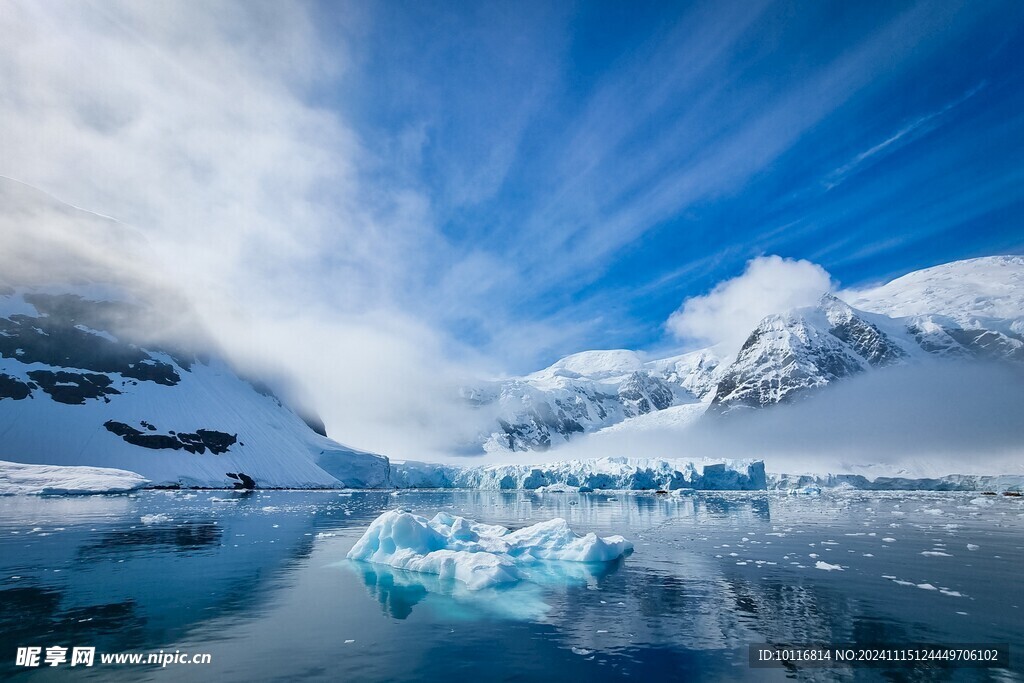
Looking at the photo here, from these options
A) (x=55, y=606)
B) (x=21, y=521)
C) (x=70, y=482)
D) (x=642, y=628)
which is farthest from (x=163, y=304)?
(x=642, y=628)

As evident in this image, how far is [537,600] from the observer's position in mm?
14094

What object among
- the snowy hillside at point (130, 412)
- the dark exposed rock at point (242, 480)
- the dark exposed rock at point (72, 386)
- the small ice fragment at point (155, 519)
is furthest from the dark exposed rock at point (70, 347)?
the small ice fragment at point (155, 519)

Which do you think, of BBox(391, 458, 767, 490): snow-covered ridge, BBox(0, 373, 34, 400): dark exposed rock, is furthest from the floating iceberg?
BBox(0, 373, 34, 400): dark exposed rock

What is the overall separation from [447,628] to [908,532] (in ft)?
108

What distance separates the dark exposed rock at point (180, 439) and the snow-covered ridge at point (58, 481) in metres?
31.4

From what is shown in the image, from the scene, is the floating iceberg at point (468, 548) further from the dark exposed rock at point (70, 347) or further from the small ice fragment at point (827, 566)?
the dark exposed rock at point (70, 347)

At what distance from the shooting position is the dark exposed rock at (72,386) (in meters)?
102

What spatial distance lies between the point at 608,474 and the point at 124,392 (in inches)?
4349

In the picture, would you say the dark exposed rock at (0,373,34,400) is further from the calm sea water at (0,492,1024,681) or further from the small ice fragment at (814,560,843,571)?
the small ice fragment at (814,560,843,571)

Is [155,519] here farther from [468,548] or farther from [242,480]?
[242,480]

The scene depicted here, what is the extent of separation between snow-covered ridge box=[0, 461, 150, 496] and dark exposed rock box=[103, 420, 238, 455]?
31.4 meters

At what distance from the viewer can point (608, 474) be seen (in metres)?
109

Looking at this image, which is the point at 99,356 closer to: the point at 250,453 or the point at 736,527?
the point at 250,453

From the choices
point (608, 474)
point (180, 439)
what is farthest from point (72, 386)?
point (608, 474)
